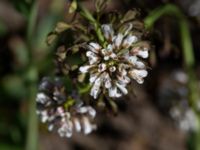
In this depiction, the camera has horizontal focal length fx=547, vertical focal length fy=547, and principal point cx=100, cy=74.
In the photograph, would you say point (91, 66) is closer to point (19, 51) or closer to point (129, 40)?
point (129, 40)

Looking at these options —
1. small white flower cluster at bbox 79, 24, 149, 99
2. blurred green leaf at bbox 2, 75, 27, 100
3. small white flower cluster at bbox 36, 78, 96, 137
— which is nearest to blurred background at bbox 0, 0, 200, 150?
blurred green leaf at bbox 2, 75, 27, 100

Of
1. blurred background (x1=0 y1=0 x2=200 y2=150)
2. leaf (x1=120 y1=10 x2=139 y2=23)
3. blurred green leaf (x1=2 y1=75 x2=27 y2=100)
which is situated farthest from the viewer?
blurred green leaf (x1=2 y1=75 x2=27 y2=100)

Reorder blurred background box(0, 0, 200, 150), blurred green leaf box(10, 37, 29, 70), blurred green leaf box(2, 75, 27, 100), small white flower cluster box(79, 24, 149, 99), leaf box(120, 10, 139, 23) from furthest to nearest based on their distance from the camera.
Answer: blurred green leaf box(10, 37, 29, 70)
blurred green leaf box(2, 75, 27, 100)
blurred background box(0, 0, 200, 150)
leaf box(120, 10, 139, 23)
small white flower cluster box(79, 24, 149, 99)

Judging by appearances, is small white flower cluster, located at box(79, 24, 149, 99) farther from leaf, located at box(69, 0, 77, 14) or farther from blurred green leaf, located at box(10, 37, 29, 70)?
blurred green leaf, located at box(10, 37, 29, 70)

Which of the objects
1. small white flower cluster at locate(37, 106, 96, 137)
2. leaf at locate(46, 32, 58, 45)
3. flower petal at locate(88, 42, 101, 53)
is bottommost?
small white flower cluster at locate(37, 106, 96, 137)

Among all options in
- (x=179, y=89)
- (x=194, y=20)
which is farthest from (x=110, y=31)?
(x=179, y=89)
